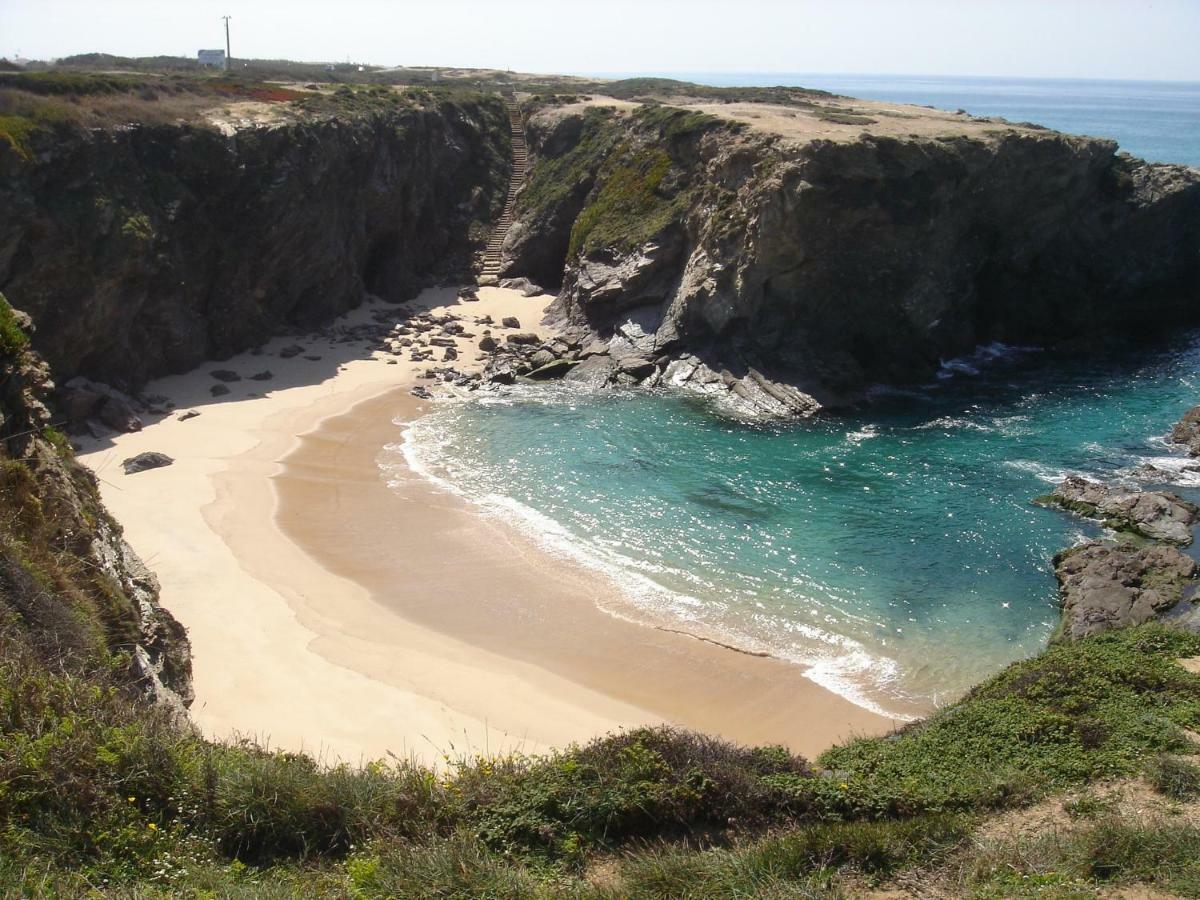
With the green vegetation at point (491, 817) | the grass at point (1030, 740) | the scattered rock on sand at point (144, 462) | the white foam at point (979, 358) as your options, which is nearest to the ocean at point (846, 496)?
the white foam at point (979, 358)

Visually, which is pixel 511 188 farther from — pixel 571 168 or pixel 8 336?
pixel 8 336

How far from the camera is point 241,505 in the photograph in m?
27.2

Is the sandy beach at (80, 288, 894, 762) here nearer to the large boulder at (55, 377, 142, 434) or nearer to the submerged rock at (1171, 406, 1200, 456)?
the large boulder at (55, 377, 142, 434)

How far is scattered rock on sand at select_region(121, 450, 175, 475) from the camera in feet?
95.5

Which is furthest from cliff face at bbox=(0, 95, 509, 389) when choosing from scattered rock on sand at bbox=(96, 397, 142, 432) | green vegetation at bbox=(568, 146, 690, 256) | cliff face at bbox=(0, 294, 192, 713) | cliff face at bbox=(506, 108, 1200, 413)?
cliff face at bbox=(0, 294, 192, 713)

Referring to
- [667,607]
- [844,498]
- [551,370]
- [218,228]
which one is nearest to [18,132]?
[218,228]

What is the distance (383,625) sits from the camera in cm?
2122

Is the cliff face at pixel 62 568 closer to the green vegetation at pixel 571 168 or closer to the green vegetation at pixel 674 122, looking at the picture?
the green vegetation at pixel 674 122

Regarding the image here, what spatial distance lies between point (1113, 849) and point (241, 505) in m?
23.5

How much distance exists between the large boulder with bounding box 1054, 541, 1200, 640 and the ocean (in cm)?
68

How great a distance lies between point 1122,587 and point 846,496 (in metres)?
8.46

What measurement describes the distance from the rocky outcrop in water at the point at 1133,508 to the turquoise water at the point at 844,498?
3.00 ft

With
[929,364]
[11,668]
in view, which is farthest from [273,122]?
[11,668]

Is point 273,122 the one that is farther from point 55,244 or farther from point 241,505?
point 241,505
